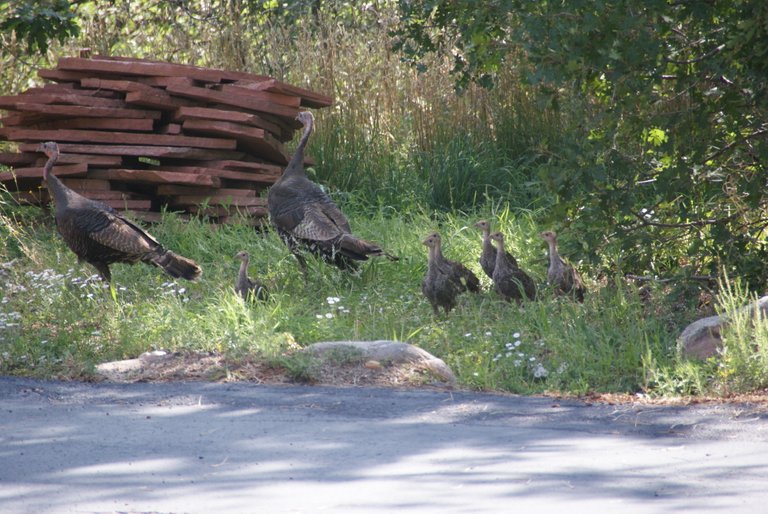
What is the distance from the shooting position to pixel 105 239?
9789 millimetres

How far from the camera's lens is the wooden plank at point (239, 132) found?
12297 millimetres

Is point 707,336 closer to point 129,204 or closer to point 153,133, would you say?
point 129,204

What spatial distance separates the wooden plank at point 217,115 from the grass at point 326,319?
1.51 metres

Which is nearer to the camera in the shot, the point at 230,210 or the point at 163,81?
the point at 230,210

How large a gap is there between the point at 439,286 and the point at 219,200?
4252 mm

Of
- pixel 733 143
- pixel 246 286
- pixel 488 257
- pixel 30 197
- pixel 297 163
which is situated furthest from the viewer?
pixel 30 197

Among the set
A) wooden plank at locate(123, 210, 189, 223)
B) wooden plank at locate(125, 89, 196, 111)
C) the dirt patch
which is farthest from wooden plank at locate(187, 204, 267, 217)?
the dirt patch

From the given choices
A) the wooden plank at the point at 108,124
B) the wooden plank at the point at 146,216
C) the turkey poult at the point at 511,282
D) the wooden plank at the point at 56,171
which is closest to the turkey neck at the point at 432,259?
the turkey poult at the point at 511,282

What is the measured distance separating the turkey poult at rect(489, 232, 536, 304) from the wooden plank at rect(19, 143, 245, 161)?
4.50 metres

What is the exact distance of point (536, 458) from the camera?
5.10 m

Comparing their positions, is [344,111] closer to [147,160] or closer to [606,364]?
[147,160]

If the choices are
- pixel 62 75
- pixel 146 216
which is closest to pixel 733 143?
pixel 146 216

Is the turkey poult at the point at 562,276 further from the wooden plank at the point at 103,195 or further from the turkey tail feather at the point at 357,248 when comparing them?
the wooden plank at the point at 103,195

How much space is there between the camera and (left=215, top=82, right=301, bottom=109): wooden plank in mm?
12500
